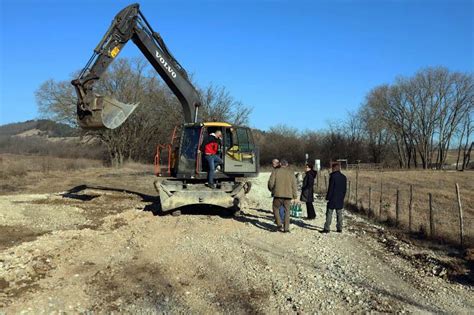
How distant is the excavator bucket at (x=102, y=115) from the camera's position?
527 inches

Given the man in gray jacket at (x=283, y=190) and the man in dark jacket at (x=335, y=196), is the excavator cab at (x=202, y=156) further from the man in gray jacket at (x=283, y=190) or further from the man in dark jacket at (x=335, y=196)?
the man in dark jacket at (x=335, y=196)

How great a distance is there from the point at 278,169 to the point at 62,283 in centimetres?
618

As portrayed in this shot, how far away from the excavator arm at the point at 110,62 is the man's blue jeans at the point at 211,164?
2688 mm

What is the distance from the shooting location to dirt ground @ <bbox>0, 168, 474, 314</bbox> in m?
6.43

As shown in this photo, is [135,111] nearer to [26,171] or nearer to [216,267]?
[26,171]

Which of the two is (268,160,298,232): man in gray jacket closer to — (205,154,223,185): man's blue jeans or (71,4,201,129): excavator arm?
(205,154,223,185): man's blue jeans

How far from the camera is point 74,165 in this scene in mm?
40781

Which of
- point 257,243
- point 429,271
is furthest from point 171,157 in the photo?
point 429,271

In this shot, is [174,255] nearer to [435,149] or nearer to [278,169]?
[278,169]

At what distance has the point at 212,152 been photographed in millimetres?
14344

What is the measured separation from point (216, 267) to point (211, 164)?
607cm

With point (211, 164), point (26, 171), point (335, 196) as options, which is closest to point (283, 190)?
point (335, 196)

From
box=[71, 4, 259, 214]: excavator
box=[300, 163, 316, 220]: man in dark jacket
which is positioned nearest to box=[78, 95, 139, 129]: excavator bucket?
box=[71, 4, 259, 214]: excavator

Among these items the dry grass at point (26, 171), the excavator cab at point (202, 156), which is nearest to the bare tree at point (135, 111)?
the dry grass at point (26, 171)
